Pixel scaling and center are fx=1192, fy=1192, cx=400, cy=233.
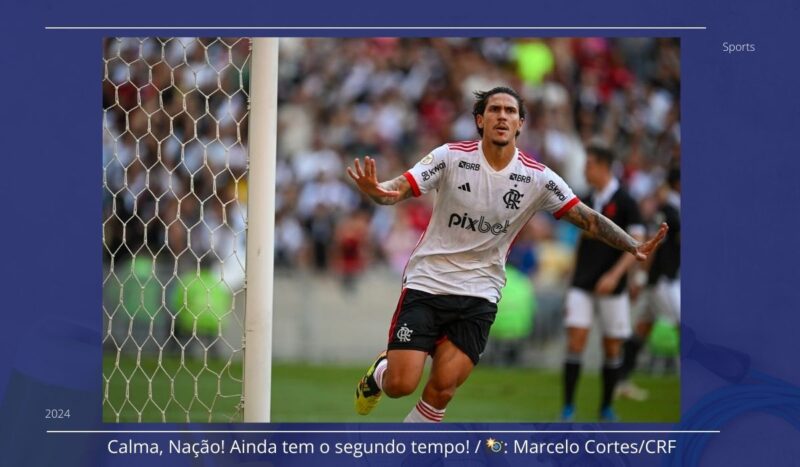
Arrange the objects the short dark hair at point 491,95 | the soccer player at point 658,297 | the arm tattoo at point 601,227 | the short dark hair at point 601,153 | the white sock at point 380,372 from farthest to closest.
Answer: the soccer player at point 658,297
the short dark hair at point 601,153
the white sock at point 380,372
the short dark hair at point 491,95
the arm tattoo at point 601,227

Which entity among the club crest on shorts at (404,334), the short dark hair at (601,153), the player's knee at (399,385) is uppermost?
the short dark hair at (601,153)

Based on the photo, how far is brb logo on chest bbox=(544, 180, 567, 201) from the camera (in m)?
7.01

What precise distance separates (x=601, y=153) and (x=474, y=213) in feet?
12.4

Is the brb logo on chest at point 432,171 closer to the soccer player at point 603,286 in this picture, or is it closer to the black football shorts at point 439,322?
the black football shorts at point 439,322

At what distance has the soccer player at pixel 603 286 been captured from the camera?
406 inches

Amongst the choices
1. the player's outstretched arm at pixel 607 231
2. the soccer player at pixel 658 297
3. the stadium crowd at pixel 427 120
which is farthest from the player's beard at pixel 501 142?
the stadium crowd at pixel 427 120

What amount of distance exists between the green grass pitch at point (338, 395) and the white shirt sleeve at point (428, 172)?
2586 mm

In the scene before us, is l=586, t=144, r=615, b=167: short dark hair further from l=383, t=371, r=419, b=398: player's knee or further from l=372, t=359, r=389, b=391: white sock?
l=383, t=371, r=419, b=398: player's knee

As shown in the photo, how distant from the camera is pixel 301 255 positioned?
1416 centimetres

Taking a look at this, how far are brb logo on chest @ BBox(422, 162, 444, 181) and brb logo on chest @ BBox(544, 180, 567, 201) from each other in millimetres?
639

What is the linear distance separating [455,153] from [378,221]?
8028 mm

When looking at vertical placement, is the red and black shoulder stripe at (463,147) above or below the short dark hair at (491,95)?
below

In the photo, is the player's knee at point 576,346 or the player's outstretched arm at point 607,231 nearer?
the player's outstretched arm at point 607,231

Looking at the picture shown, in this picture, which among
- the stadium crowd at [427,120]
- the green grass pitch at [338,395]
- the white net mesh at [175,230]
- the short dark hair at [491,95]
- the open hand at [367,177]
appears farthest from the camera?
the stadium crowd at [427,120]
